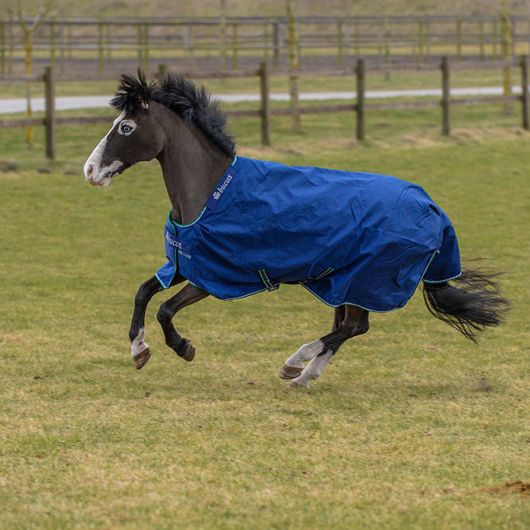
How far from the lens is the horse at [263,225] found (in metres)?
7.28

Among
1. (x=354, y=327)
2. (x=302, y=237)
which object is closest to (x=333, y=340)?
(x=354, y=327)

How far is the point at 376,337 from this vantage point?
9141 mm

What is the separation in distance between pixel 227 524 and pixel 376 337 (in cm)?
440

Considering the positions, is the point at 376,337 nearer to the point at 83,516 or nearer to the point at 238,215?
the point at 238,215

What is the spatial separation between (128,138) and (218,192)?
2.34ft

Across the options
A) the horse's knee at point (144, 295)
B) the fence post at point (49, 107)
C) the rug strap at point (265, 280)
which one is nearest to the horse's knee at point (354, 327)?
the rug strap at point (265, 280)

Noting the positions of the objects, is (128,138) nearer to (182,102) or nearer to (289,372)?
(182,102)

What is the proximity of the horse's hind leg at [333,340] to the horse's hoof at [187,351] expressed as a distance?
71 cm

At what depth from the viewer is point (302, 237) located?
23.9 feet

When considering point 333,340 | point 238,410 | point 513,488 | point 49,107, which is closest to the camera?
point 513,488

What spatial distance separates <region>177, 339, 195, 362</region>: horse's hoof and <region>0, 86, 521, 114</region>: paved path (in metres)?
15.1

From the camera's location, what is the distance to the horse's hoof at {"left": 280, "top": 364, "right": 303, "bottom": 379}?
24.6 ft

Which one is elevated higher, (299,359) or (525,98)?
(525,98)

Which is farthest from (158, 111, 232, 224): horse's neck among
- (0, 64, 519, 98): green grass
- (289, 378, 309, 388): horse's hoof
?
(0, 64, 519, 98): green grass
